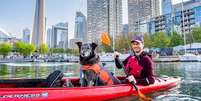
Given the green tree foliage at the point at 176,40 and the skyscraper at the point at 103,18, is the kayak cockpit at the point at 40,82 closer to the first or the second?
the green tree foliage at the point at 176,40

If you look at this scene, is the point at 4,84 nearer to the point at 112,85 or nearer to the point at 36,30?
the point at 112,85

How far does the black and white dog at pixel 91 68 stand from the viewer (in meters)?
8.54

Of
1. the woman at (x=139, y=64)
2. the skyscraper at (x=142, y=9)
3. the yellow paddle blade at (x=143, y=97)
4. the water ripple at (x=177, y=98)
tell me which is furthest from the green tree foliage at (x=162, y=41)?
the skyscraper at (x=142, y=9)

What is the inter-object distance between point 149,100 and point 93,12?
16665 centimetres

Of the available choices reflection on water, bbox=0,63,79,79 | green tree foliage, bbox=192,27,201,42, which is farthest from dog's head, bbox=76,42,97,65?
green tree foliage, bbox=192,27,201,42

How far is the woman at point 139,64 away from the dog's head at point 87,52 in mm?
1630

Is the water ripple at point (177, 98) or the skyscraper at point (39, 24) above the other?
the skyscraper at point (39, 24)

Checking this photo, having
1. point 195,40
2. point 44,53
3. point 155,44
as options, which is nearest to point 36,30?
point 44,53

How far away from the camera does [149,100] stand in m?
10.0

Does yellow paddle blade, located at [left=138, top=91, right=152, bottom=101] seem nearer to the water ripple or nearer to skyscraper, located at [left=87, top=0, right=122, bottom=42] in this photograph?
the water ripple

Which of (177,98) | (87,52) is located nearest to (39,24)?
(177,98)

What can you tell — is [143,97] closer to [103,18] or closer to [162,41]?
[162,41]

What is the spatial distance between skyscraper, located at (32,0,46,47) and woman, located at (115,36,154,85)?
127366mm

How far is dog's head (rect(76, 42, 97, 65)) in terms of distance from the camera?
8.50 metres
